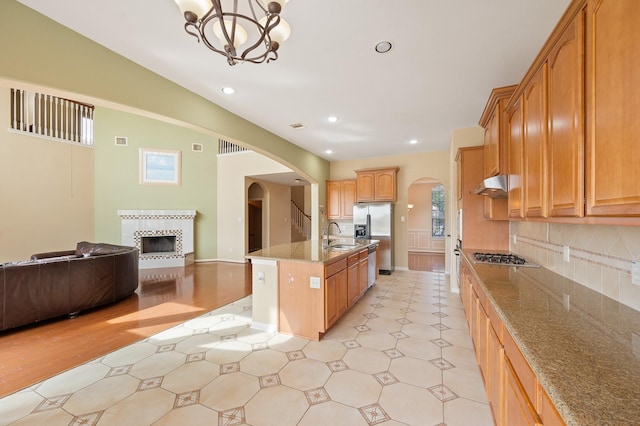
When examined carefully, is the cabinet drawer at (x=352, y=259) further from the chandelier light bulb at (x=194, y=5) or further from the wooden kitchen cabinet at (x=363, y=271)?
the chandelier light bulb at (x=194, y=5)

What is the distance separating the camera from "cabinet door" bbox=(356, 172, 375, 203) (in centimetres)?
600

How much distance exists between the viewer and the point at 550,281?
6.01 feet

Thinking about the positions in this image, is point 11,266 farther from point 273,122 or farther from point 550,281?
point 550,281

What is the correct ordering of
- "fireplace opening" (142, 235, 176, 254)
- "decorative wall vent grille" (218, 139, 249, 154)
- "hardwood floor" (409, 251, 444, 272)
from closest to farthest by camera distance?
"hardwood floor" (409, 251, 444, 272)
"fireplace opening" (142, 235, 176, 254)
"decorative wall vent grille" (218, 139, 249, 154)

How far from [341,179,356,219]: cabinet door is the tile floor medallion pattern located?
353cm

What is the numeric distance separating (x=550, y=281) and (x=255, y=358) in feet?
8.22

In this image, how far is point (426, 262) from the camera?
7098 mm

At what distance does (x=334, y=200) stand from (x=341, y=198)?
196 millimetres

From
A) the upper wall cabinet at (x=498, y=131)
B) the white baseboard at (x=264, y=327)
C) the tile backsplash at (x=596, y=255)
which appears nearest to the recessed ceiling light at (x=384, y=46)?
the upper wall cabinet at (x=498, y=131)

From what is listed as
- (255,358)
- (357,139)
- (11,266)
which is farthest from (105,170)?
(255,358)

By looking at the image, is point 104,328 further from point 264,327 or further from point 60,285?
point 264,327

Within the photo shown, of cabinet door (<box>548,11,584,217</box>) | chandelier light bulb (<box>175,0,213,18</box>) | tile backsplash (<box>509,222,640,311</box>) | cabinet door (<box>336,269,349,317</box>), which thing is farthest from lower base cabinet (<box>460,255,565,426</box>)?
chandelier light bulb (<box>175,0,213,18</box>)

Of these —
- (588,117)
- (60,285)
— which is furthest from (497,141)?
(60,285)

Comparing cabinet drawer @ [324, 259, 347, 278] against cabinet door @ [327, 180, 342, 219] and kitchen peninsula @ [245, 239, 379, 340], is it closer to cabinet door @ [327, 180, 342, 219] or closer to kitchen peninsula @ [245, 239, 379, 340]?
kitchen peninsula @ [245, 239, 379, 340]
